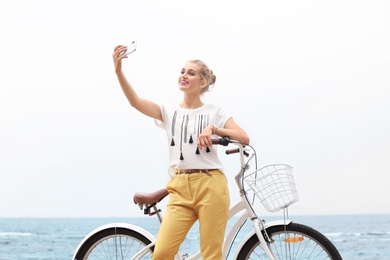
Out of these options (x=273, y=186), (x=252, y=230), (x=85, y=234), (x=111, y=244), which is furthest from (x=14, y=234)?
(x=273, y=186)

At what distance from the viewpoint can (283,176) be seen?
8.65 feet

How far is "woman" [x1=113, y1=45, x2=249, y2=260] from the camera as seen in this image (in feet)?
8.51

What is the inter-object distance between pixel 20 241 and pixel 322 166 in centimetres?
1122

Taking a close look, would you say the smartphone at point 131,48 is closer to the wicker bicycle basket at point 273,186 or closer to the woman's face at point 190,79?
the woman's face at point 190,79

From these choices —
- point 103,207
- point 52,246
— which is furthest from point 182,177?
point 103,207

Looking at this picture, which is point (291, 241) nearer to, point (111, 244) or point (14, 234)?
point (111, 244)

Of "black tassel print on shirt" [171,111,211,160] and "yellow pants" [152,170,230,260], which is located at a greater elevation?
"black tassel print on shirt" [171,111,211,160]

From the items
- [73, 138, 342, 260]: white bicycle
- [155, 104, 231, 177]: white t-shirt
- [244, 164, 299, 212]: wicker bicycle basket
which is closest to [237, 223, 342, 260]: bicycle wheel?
[73, 138, 342, 260]: white bicycle

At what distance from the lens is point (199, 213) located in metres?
2.61

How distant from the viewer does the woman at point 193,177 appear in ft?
8.51

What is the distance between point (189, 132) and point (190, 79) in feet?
0.69

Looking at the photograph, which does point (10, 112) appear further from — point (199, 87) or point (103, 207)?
point (199, 87)

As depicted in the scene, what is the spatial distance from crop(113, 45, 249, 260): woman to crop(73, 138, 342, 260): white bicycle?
87 mm

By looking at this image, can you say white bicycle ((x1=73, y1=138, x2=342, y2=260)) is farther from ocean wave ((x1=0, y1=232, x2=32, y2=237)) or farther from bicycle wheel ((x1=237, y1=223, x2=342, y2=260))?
ocean wave ((x1=0, y1=232, x2=32, y2=237))
